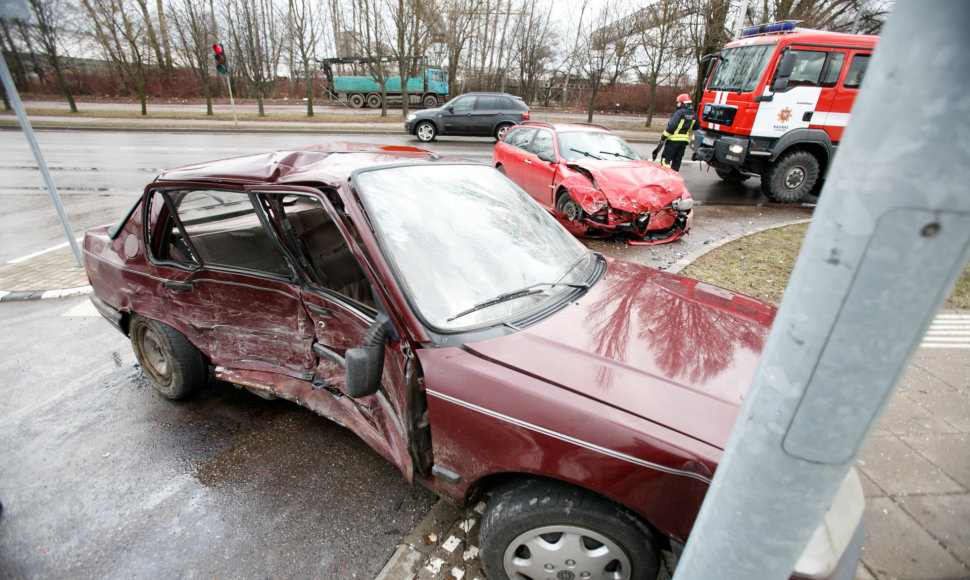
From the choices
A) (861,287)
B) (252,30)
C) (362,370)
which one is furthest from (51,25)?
(861,287)

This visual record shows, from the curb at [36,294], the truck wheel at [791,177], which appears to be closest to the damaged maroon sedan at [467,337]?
the curb at [36,294]

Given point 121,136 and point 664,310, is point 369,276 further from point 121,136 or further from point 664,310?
point 121,136

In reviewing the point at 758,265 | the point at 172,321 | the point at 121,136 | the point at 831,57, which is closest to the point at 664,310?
the point at 172,321

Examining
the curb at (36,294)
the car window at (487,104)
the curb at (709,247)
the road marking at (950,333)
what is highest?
A: the car window at (487,104)

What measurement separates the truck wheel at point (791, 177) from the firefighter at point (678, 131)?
68.1 inches

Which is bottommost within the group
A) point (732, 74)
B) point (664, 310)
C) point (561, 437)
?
point (561, 437)

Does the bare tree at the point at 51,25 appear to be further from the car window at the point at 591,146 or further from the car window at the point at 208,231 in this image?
the car window at the point at 208,231

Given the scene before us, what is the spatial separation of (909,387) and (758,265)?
97.1 inches

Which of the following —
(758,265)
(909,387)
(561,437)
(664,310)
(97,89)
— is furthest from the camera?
(97,89)

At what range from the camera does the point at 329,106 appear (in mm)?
30328

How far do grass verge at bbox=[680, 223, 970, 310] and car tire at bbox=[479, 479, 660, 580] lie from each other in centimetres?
363

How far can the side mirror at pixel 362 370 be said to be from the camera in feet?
5.96

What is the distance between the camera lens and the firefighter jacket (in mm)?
9203

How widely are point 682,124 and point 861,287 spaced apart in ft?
32.3
